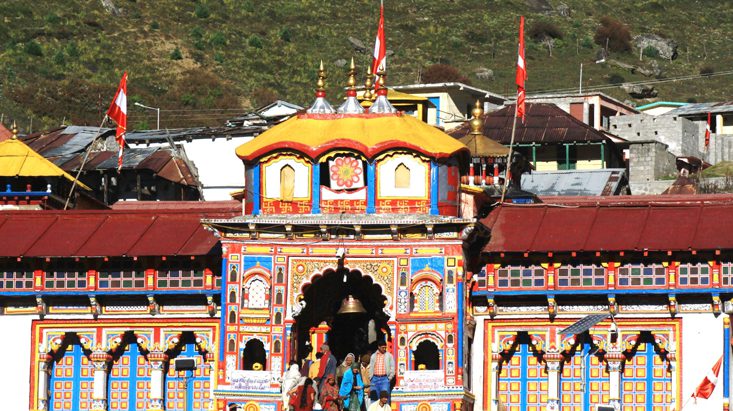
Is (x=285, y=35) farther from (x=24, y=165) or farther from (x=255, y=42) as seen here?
(x=24, y=165)

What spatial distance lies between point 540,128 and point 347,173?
32364 millimetres

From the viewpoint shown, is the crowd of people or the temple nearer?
the crowd of people

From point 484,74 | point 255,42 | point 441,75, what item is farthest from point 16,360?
point 255,42

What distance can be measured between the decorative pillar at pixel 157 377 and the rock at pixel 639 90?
67376mm

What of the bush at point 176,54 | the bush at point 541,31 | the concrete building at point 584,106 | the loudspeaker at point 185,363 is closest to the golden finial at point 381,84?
the loudspeaker at point 185,363

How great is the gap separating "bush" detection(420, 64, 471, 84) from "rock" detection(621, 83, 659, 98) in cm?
884

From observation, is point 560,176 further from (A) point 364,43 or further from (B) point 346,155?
(A) point 364,43

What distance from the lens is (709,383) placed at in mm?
44469

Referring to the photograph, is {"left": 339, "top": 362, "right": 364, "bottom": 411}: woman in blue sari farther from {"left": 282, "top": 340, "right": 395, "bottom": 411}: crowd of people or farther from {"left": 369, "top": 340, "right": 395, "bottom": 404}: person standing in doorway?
{"left": 369, "top": 340, "right": 395, "bottom": 404}: person standing in doorway

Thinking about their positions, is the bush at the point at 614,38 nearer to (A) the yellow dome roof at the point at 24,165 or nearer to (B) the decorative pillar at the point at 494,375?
(A) the yellow dome roof at the point at 24,165

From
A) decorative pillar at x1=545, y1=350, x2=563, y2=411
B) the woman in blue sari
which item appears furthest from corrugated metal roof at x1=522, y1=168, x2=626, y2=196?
the woman in blue sari

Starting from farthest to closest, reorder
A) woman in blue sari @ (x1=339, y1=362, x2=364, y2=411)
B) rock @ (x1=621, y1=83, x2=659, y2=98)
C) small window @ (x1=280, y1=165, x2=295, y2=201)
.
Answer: rock @ (x1=621, y1=83, x2=659, y2=98), small window @ (x1=280, y1=165, x2=295, y2=201), woman in blue sari @ (x1=339, y1=362, x2=364, y2=411)

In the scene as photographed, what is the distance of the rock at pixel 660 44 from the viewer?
401 ft

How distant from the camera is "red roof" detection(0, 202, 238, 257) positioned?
152 ft
